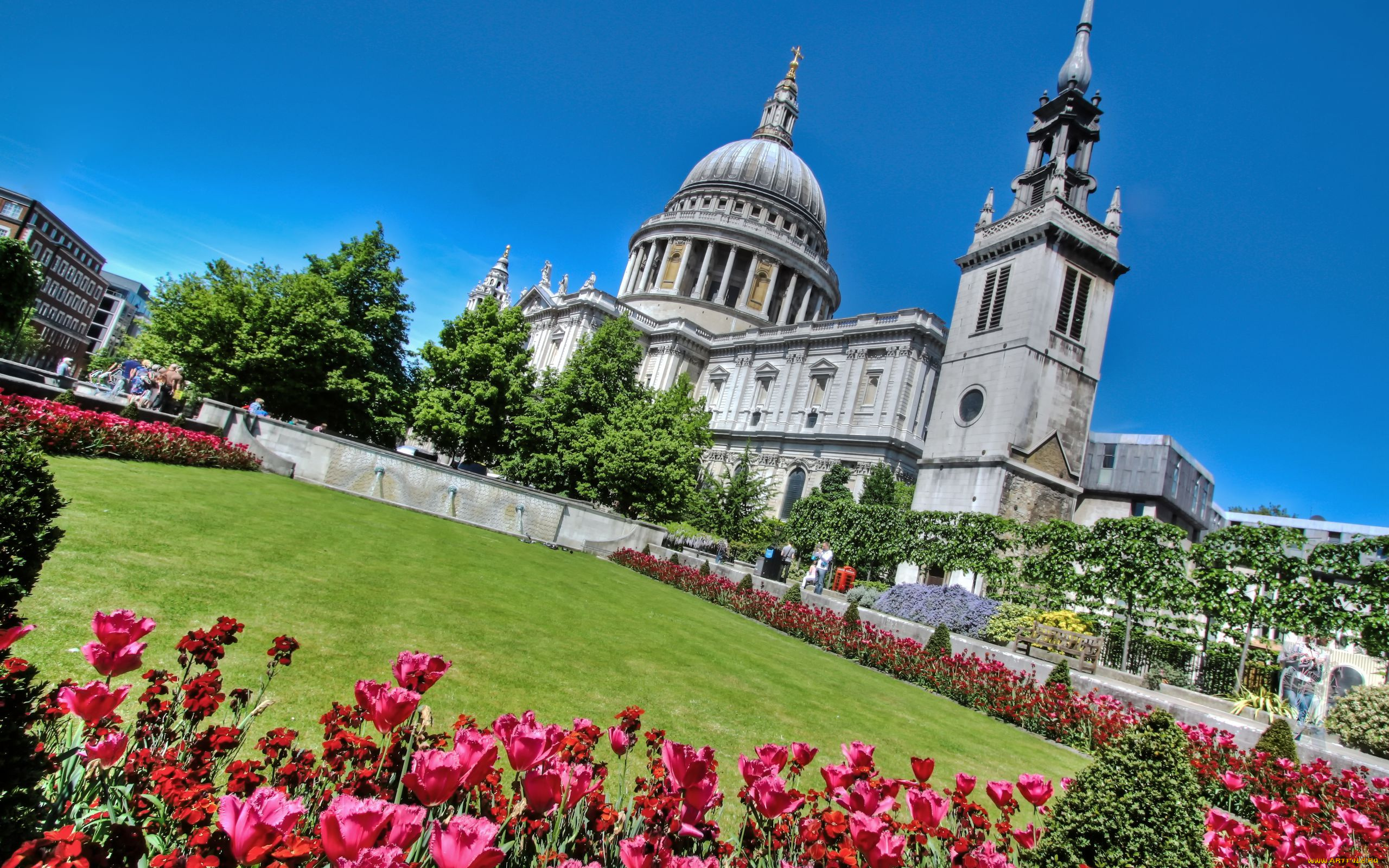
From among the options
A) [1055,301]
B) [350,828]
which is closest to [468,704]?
[350,828]

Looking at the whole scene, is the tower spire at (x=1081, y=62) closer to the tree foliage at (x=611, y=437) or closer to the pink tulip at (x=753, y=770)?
the tree foliage at (x=611, y=437)

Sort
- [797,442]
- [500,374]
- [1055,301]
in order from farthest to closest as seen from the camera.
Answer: [797,442] < [500,374] < [1055,301]

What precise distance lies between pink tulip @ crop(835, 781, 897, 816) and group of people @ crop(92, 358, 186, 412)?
2219 centimetres

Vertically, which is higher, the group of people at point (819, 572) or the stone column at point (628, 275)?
the stone column at point (628, 275)

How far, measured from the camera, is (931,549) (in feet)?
79.5

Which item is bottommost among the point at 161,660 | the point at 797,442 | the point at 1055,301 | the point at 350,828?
the point at 161,660

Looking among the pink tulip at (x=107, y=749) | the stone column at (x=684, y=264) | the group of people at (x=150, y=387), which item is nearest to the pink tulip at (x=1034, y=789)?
the pink tulip at (x=107, y=749)

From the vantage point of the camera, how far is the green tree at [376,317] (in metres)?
32.8

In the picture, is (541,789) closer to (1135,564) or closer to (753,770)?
(753,770)

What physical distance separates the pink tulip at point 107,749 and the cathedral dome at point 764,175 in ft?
249

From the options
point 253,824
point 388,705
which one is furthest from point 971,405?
point 253,824

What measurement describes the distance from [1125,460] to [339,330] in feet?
134

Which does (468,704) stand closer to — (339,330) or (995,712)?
(995,712)

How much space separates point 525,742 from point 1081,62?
3624 cm
